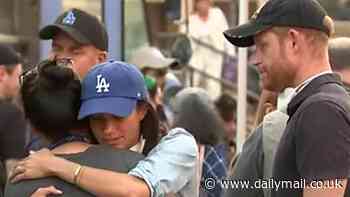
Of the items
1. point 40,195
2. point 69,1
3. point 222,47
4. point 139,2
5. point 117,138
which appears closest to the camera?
point 40,195

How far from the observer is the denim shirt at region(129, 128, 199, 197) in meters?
2.58

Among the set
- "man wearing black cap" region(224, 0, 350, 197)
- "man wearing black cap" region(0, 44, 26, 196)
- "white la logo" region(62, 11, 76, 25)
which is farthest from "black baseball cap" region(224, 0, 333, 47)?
"man wearing black cap" region(0, 44, 26, 196)

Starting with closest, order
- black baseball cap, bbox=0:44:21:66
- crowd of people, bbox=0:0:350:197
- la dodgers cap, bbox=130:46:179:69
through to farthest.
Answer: crowd of people, bbox=0:0:350:197 → black baseball cap, bbox=0:44:21:66 → la dodgers cap, bbox=130:46:179:69

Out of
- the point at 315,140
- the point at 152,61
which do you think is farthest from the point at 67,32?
the point at 152,61

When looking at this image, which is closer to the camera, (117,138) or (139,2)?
(117,138)

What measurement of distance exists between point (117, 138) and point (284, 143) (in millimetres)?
498

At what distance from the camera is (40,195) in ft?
8.19

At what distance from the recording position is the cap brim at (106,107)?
2603 millimetres

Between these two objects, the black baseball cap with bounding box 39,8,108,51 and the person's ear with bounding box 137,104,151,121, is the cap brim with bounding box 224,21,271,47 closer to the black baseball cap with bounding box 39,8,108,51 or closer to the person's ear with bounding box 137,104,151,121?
the person's ear with bounding box 137,104,151,121

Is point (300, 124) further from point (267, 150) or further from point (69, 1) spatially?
point (69, 1)

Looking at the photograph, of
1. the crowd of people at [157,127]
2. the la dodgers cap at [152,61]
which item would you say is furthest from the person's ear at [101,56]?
the la dodgers cap at [152,61]

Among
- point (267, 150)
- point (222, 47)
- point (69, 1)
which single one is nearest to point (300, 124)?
point (267, 150)

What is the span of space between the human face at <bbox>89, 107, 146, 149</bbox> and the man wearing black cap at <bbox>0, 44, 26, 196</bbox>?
3.49ft

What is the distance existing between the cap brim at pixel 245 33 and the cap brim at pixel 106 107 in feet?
1.64
